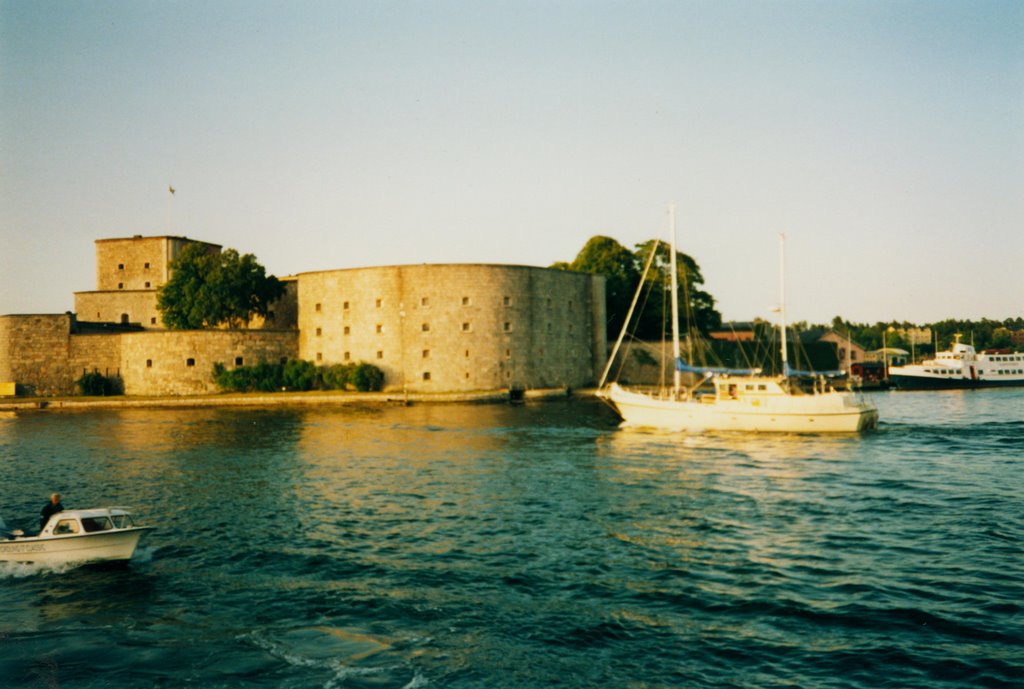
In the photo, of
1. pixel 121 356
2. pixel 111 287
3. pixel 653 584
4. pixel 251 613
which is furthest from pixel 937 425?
pixel 111 287

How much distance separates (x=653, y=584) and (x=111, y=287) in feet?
285

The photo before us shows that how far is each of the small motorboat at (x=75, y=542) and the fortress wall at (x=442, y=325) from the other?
53596mm

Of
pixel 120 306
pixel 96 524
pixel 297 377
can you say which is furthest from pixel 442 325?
pixel 96 524

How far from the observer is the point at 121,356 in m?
76.2

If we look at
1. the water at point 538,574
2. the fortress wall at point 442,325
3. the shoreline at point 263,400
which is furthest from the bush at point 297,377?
the water at point 538,574

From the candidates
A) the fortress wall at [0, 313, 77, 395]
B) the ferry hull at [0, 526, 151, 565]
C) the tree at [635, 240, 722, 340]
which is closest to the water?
the ferry hull at [0, 526, 151, 565]

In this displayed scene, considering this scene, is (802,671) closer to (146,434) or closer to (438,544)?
(438,544)

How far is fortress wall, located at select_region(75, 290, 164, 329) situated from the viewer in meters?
87.1

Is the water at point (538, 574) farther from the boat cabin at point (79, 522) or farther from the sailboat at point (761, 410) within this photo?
the sailboat at point (761, 410)

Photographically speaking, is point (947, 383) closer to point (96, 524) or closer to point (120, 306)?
point (120, 306)

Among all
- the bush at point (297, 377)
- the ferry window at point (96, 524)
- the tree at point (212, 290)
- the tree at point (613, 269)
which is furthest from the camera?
the tree at point (613, 269)

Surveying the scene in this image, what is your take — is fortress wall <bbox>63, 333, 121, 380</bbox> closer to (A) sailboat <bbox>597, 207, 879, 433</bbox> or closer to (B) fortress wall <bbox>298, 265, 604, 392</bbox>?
(B) fortress wall <bbox>298, 265, 604, 392</bbox>

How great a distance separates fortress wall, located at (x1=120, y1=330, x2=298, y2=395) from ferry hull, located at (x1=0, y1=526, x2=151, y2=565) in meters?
58.1

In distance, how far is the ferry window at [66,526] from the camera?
18500 mm
